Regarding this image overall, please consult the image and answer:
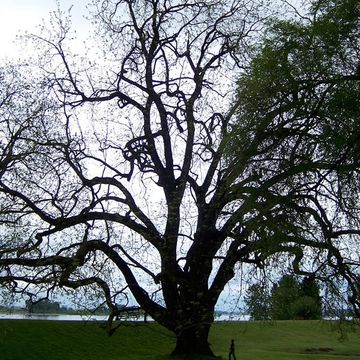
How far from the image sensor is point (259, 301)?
8109 millimetres

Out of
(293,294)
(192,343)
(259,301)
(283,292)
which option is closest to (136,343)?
(192,343)

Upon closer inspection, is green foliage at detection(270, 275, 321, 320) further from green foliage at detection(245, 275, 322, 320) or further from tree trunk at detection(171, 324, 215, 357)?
tree trunk at detection(171, 324, 215, 357)

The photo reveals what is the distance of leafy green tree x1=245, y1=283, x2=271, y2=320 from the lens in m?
8.11

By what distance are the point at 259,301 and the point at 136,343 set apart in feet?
61.2

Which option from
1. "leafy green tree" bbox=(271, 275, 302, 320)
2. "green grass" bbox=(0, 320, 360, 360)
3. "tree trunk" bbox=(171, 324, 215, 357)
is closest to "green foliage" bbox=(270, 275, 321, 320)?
"leafy green tree" bbox=(271, 275, 302, 320)

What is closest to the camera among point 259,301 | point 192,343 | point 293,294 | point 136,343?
point 259,301

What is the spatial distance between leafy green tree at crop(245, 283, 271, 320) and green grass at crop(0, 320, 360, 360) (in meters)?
8.81

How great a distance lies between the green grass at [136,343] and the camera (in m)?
20.7

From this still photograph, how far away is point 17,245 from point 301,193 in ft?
28.4

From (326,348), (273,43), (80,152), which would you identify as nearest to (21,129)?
(80,152)

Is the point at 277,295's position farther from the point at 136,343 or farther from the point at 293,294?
the point at 136,343

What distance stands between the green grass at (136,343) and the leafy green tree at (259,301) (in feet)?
28.9

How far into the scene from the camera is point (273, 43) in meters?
7.50

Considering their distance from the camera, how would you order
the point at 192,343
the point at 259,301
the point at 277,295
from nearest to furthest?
the point at 259,301 → the point at 277,295 → the point at 192,343
